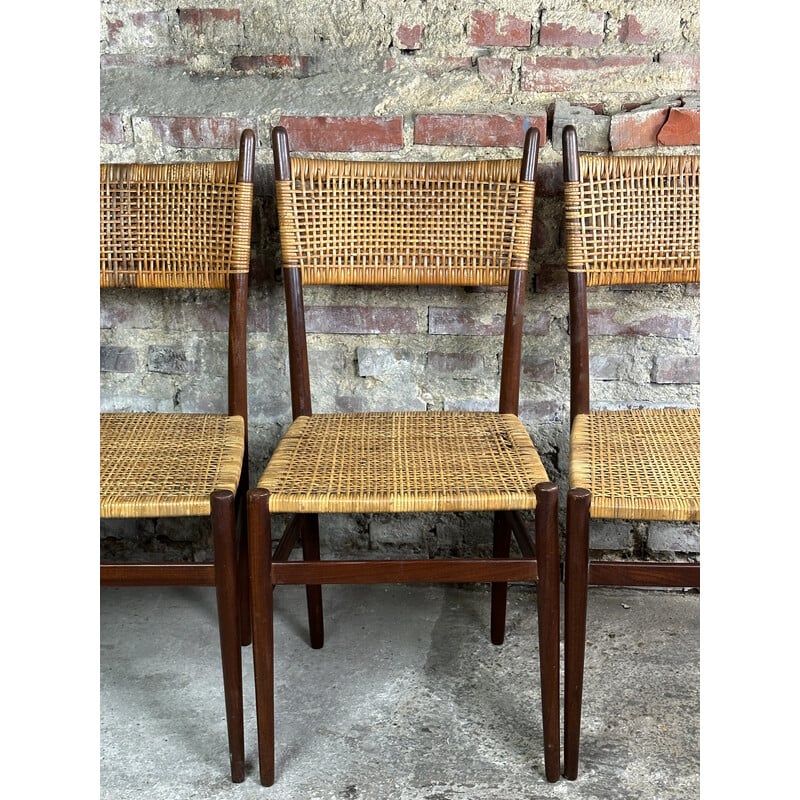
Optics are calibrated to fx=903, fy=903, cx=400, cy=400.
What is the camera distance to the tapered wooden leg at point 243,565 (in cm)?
165

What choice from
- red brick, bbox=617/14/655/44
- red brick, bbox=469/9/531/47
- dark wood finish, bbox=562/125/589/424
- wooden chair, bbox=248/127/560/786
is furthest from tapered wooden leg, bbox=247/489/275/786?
red brick, bbox=617/14/655/44

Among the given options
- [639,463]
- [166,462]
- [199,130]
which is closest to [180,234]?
[199,130]

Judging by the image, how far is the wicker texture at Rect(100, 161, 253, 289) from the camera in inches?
65.5

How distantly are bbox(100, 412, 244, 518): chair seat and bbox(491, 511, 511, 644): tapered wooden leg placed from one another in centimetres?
54

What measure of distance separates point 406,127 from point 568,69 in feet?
1.07

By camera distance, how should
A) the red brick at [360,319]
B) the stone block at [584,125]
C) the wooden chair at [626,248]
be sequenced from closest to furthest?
the wooden chair at [626,248], the stone block at [584,125], the red brick at [360,319]

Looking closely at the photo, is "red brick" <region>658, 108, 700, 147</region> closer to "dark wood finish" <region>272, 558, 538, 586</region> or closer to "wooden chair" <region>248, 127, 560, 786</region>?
"wooden chair" <region>248, 127, 560, 786</region>

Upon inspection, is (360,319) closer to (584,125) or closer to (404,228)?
(404,228)

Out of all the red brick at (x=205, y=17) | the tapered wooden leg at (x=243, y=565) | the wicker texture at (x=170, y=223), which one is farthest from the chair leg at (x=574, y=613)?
the red brick at (x=205, y=17)

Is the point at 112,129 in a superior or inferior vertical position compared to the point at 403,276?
superior

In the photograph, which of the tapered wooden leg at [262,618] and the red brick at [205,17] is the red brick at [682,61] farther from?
the tapered wooden leg at [262,618]

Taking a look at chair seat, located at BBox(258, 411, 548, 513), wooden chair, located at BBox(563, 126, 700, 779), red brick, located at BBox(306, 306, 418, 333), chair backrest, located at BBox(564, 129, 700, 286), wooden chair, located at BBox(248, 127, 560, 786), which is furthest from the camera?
red brick, located at BBox(306, 306, 418, 333)

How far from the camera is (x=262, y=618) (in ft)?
4.37

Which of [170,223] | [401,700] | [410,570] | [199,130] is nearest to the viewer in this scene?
[410,570]
